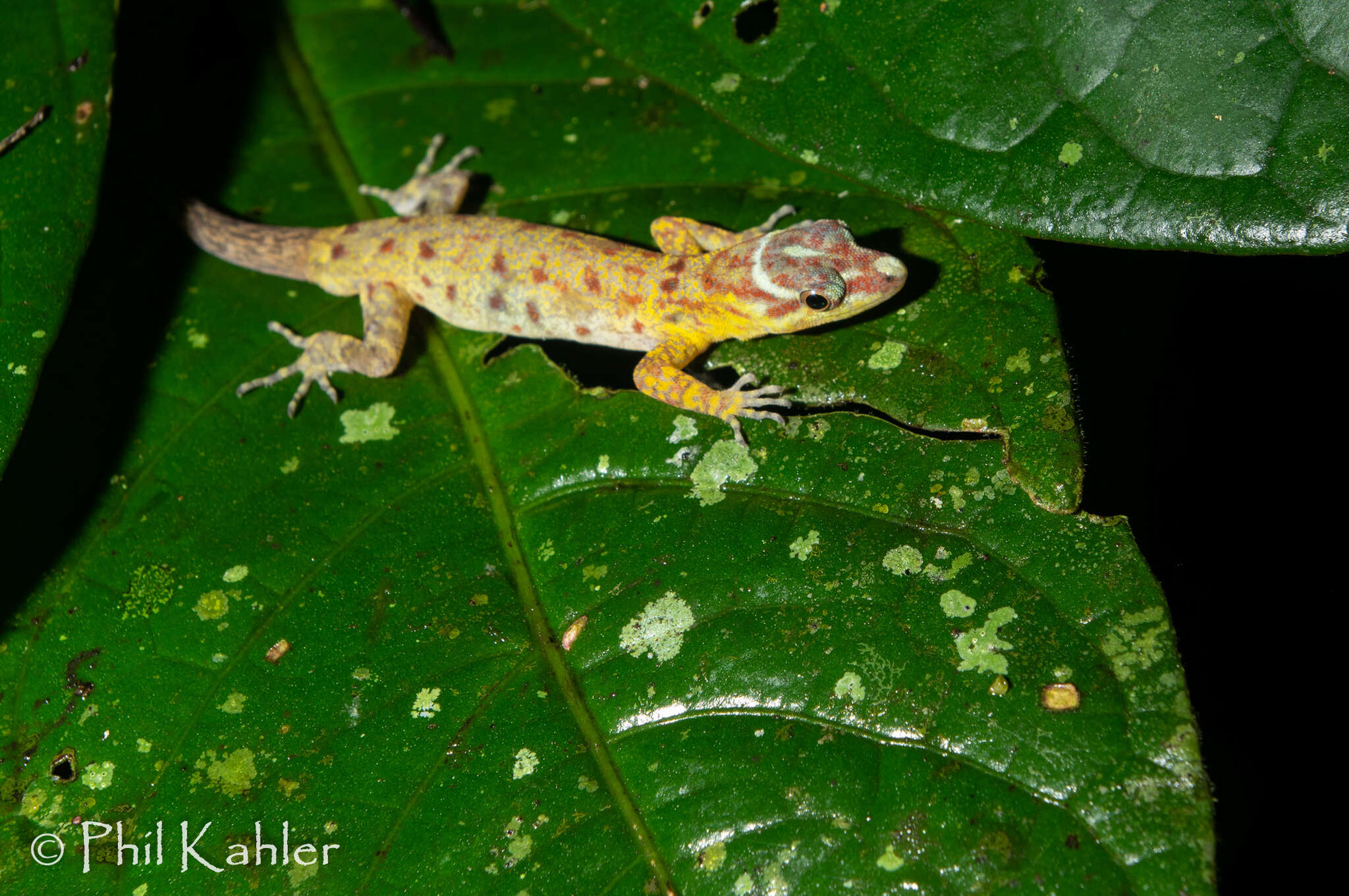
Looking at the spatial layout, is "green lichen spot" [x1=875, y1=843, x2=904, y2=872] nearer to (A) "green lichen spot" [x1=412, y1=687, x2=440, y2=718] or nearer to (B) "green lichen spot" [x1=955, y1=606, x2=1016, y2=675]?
(B) "green lichen spot" [x1=955, y1=606, x2=1016, y2=675]

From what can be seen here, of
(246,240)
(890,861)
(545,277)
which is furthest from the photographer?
(246,240)

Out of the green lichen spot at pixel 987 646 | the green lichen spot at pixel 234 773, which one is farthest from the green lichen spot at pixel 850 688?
the green lichen spot at pixel 234 773

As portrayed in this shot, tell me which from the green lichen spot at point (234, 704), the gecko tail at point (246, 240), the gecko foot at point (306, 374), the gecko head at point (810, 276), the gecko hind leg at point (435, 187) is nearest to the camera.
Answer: the green lichen spot at point (234, 704)

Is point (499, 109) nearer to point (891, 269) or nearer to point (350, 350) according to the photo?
point (350, 350)

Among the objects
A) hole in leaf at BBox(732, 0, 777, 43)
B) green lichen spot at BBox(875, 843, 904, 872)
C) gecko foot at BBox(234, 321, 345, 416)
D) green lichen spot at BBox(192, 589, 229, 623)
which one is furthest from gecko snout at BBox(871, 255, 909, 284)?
green lichen spot at BBox(192, 589, 229, 623)

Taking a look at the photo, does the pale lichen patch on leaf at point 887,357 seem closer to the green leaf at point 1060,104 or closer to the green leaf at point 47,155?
the green leaf at point 1060,104

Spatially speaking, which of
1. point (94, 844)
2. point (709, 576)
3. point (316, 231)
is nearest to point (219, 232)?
point (316, 231)

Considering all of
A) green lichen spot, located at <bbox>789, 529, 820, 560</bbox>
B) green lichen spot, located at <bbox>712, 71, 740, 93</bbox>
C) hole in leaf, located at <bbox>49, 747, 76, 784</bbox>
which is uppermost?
green lichen spot, located at <bbox>712, 71, 740, 93</bbox>

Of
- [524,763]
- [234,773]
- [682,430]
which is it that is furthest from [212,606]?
[682,430]
